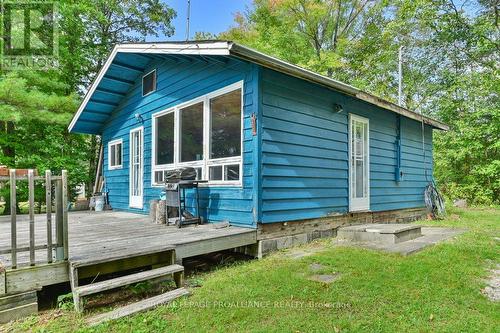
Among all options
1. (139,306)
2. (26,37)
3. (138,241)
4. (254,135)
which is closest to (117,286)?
(139,306)

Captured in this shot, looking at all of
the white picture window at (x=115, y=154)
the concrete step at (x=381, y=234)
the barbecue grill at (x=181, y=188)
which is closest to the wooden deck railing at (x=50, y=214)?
the barbecue grill at (x=181, y=188)

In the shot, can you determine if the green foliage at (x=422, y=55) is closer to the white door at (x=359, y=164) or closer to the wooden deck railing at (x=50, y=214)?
the white door at (x=359, y=164)

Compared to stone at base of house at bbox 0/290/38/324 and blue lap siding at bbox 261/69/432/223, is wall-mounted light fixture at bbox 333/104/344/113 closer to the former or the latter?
blue lap siding at bbox 261/69/432/223

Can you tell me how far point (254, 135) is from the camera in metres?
4.45

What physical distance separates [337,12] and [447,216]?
39.1 ft

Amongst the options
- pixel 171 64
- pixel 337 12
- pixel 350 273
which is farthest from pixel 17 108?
pixel 337 12

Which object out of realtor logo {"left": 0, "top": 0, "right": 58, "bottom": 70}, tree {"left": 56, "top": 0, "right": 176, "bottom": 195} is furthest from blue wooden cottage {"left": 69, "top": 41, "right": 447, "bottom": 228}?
tree {"left": 56, "top": 0, "right": 176, "bottom": 195}

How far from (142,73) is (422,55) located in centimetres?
1538

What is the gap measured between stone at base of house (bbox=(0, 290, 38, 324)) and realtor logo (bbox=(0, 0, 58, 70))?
963 cm

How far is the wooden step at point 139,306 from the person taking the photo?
8.20ft

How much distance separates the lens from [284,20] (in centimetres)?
1538

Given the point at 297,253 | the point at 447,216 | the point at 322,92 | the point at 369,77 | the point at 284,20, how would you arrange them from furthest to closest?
the point at 369,77
the point at 284,20
the point at 447,216
the point at 322,92
the point at 297,253

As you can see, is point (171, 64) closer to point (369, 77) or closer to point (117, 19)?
point (117, 19)

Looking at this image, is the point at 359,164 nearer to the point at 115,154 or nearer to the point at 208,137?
the point at 208,137
